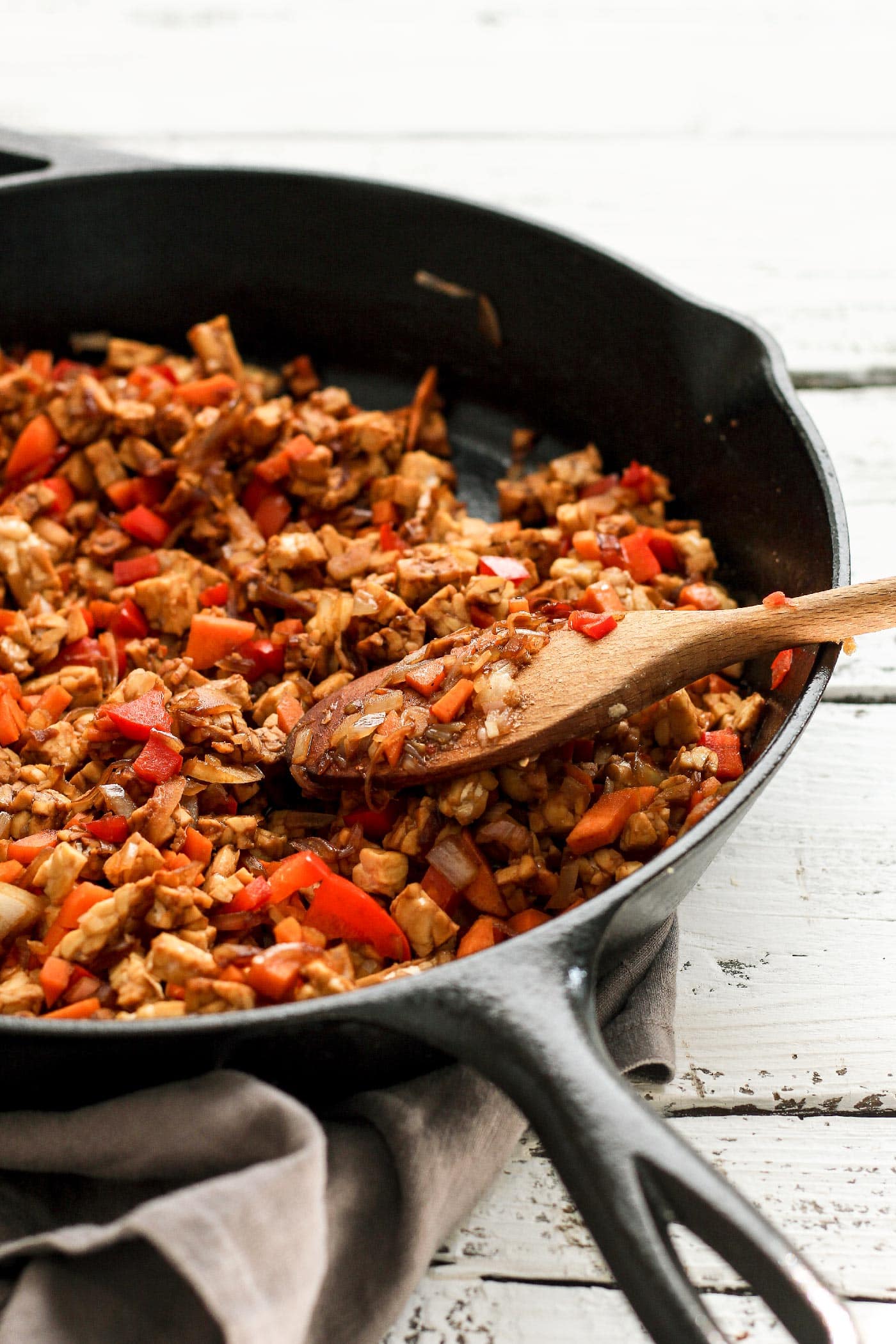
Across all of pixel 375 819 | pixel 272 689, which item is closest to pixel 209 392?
pixel 272 689

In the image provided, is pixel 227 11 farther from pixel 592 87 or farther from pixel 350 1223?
pixel 350 1223

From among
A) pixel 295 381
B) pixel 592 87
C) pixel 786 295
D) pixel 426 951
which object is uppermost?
pixel 592 87

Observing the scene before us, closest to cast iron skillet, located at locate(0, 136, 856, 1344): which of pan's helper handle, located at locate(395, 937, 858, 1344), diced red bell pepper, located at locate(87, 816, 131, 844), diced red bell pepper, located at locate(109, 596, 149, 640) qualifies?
pan's helper handle, located at locate(395, 937, 858, 1344)

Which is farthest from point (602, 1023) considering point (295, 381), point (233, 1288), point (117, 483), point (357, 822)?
point (295, 381)

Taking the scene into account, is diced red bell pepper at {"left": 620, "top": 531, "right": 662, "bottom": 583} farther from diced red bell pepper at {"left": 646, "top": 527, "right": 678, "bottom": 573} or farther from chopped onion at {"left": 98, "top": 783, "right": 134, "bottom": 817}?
chopped onion at {"left": 98, "top": 783, "right": 134, "bottom": 817}

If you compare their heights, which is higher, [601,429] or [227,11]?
[227,11]

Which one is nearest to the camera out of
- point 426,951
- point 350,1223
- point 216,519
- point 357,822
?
point 350,1223
